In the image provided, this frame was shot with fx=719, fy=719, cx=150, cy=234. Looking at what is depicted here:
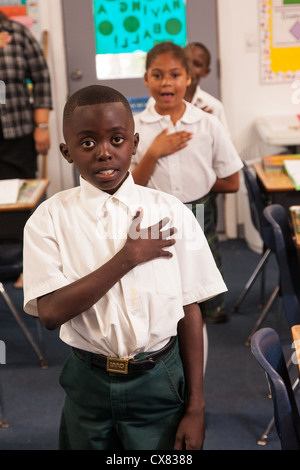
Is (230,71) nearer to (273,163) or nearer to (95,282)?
(273,163)

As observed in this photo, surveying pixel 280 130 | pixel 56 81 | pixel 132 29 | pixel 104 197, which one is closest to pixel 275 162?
pixel 280 130

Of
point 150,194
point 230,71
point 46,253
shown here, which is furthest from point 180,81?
point 230,71

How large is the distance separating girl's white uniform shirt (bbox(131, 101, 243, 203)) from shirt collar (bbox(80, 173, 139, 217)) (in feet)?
3.83

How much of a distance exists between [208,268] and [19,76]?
116 inches

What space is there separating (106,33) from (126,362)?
12.0ft

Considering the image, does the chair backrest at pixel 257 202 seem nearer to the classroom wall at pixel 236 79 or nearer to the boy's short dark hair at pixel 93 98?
the classroom wall at pixel 236 79

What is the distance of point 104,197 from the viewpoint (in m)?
1.37

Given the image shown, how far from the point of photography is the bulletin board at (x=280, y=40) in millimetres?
4516

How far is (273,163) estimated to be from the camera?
3.56 meters

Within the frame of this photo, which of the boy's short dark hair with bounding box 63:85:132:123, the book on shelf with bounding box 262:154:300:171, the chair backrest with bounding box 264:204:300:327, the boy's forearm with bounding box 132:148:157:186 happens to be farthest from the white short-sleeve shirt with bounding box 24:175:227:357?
the book on shelf with bounding box 262:154:300:171

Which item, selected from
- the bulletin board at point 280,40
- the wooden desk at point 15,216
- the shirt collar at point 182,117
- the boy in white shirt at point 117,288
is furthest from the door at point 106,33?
the boy in white shirt at point 117,288

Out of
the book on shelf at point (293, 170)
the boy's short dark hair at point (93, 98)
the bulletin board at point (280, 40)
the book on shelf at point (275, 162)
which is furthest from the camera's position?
the bulletin board at point (280, 40)

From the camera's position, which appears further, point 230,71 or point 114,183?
point 230,71

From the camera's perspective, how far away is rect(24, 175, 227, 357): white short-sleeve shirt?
1342 millimetres
